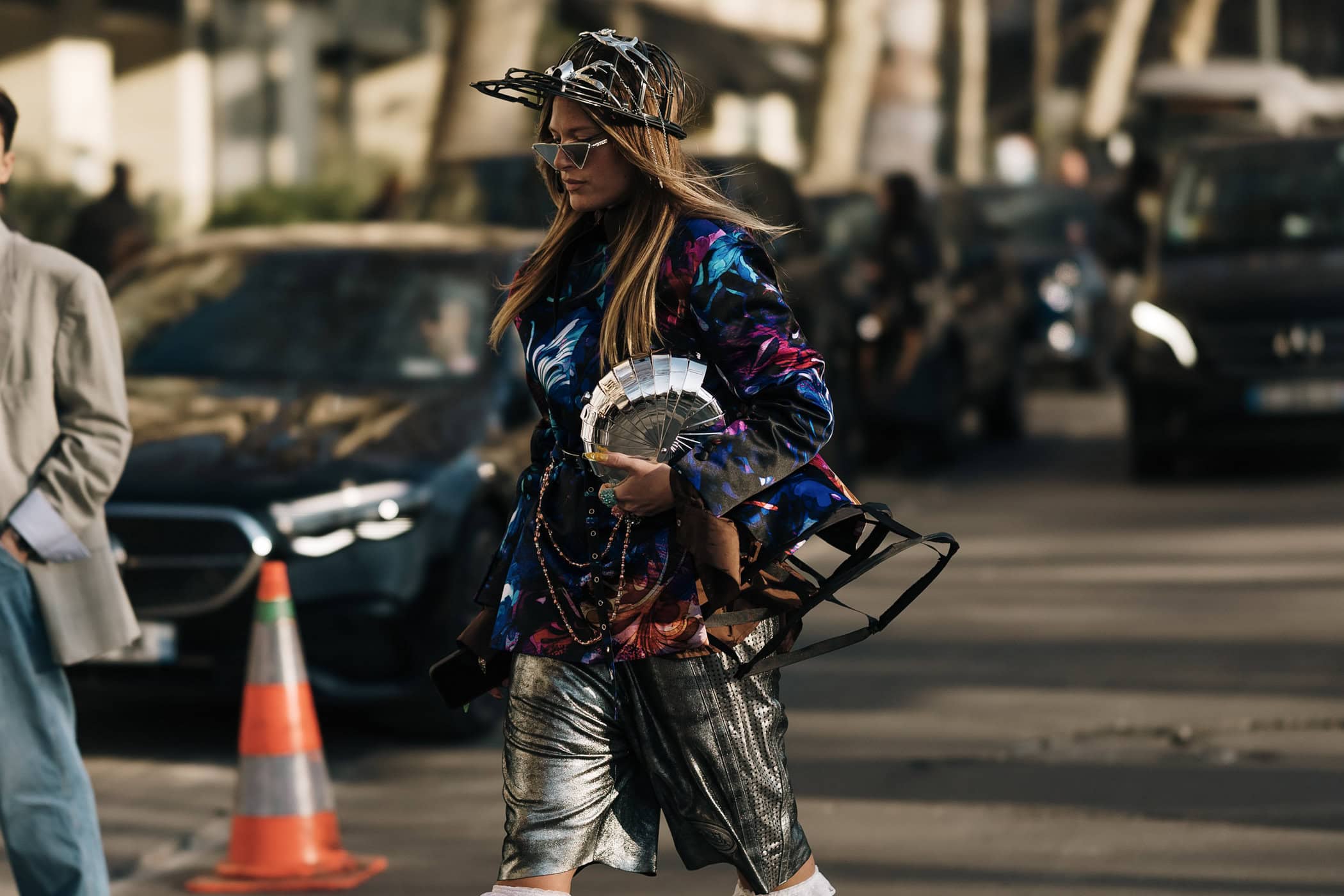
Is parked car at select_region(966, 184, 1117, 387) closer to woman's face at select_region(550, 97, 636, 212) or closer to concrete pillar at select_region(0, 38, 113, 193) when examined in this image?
concrete pillar at select_region(0, 38, 113, 193)

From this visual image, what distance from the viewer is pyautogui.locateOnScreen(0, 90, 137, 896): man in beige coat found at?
175 inches

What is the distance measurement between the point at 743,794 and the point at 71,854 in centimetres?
144

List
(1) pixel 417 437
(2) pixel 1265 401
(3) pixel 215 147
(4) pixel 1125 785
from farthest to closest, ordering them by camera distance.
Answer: (3) pixel 215 147 < (2) pixel 1265 401 < (1) pixel 417 437 < (4) pixel 1125 785

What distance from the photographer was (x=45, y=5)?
73.4ft

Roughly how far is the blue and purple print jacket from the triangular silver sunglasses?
146 mm

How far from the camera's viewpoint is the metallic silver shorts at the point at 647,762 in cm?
370

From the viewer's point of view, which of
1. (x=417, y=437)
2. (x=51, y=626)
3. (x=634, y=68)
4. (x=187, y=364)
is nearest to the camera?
(x=634, y=68)

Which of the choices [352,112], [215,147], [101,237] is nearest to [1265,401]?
[101,237]

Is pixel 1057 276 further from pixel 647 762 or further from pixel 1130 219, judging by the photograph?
pixel 647 762

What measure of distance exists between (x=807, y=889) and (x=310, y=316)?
492cm

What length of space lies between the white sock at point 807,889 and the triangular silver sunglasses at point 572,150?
3.75 feet

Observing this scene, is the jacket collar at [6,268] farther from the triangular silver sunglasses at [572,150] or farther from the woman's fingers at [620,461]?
the woman's fingers at [620,461]

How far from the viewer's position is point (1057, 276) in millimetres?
18812

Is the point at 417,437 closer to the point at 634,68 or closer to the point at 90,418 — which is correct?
the point at 90,418
